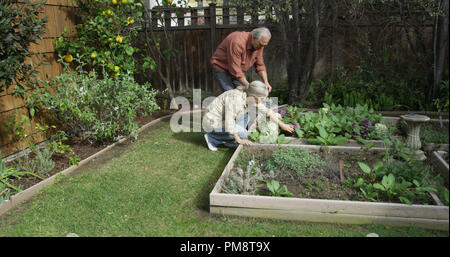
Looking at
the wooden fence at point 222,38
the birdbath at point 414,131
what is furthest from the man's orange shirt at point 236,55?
the wooden fence at point 222,38

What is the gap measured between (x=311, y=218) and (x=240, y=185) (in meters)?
0.71

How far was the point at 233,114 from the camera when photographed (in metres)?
4.48

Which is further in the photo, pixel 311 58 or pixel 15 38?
pixel 311 58

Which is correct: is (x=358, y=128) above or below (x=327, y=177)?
above

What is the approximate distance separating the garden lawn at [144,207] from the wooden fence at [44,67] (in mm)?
1104

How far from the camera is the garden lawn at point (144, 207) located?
2943 millimetres

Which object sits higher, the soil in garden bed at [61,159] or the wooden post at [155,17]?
the wooden post at [155,17]

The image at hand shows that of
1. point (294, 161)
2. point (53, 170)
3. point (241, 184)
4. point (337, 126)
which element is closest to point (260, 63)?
point (337, 126)

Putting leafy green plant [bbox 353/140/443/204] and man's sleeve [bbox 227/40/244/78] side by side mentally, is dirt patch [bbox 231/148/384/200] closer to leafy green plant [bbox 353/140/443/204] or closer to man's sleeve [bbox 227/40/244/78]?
leafy green plant [bbox 353/140/443/204]

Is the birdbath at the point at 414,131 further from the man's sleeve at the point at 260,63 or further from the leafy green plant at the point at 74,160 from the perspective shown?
the leafy green plant at the point at 74,160

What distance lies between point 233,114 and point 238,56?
973mm

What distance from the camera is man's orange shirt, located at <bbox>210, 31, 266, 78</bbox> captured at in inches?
194

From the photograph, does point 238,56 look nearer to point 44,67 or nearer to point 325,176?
point 325,176
